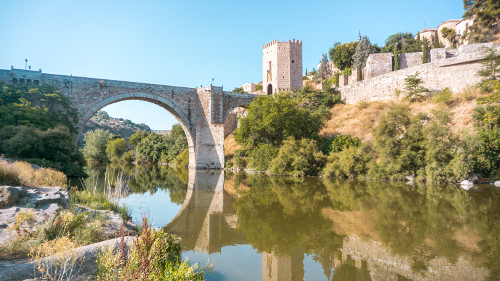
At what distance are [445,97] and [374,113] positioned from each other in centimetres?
458

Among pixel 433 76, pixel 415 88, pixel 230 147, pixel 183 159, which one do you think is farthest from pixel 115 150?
pixel 433 76

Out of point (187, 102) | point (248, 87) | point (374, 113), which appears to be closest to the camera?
point (374, 113)

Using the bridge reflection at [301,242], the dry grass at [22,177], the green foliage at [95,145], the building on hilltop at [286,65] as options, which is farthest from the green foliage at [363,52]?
the dry grass at [22,177]

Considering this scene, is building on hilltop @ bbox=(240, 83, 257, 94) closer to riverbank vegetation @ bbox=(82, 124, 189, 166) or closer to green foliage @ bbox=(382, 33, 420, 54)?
riverbank vegetation @ bbox=(82, 124, 189, 166)

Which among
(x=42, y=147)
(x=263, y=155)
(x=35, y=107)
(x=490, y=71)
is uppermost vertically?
(x=490, y=71)

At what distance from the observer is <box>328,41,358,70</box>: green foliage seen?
38.2 meters

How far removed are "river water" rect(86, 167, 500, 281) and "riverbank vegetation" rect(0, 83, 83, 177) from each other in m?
6.32

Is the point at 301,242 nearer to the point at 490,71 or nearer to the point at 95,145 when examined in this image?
the point at 490,71

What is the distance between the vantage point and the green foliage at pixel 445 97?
18.8m

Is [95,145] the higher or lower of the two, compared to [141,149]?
higher

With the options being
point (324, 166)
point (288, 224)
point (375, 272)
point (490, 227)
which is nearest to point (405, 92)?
point (324, 166)

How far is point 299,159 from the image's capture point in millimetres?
17109

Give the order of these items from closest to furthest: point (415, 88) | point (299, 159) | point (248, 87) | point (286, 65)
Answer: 1. point (299, 159)
2. point (415, 88)
3. point (286, 65)
4. point (248, 87)

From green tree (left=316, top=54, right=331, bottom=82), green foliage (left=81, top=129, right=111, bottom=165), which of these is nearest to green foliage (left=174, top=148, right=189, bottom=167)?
green foliage (left=81, top=129, right=111, bottom=165)
